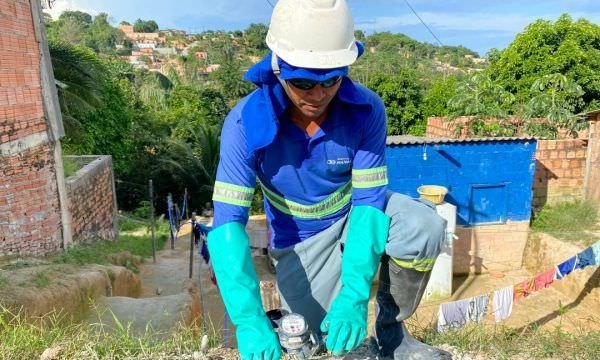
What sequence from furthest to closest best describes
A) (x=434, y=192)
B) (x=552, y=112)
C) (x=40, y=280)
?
(x=552, y=112), (x=434, y=192), (x=40, y=280)

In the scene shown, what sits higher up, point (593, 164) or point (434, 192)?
point (593, 164)

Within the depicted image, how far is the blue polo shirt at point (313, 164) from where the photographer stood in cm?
185

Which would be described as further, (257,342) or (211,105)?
(211,105)

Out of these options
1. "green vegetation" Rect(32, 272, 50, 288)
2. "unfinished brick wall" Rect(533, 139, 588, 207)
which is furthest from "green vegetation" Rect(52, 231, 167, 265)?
"unfinished brick wall" Rect(533, 139, 588, 207)

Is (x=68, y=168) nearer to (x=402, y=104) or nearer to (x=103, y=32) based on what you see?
(x=402, y=104)

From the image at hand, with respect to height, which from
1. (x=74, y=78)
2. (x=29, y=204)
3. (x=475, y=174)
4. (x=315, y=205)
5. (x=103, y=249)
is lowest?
(x=103, y=249)

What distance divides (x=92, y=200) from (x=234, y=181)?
7.10 meters

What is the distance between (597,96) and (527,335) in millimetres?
15139

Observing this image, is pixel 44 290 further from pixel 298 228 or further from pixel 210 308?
pixel 210 308

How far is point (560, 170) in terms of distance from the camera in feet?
32.8

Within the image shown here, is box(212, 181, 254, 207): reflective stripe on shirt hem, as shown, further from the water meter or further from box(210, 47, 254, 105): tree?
box(210, 47, 254, 105): tree

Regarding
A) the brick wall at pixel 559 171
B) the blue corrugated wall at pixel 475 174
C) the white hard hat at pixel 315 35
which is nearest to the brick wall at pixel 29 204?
the white hard hat at pixel 315 35

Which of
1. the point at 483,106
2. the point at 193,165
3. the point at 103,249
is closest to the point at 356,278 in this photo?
the point at 103,249

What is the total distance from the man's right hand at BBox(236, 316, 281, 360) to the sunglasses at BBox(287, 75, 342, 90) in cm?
87
